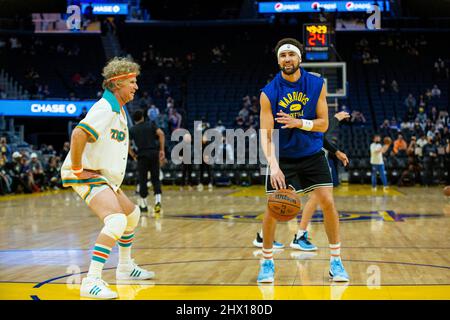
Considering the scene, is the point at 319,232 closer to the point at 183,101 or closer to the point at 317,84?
the point at 317,84

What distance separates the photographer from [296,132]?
6.12 meters

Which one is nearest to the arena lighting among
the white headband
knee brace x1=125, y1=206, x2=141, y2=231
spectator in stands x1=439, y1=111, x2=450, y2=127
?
spectator in stands x1=439, y1=111, x2=450, y2=127

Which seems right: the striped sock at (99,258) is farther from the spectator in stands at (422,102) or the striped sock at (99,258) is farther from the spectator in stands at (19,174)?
the spectator in stands at (422,102)

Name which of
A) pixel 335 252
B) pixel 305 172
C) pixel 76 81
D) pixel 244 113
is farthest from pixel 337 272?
pixel 76 81

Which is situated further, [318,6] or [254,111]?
[318,6]

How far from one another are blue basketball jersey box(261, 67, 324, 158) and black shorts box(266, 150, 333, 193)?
57 mm

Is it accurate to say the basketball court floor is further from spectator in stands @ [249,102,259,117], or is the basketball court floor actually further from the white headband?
spectator in stands @ [249,102,259,117]

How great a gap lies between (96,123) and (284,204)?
1.64 meters

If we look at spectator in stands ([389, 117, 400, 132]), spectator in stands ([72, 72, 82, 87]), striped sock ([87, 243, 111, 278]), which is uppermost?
spectator in stands ([72, 72, 82, 87])

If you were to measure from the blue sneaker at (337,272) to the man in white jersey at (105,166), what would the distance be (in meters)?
1.62

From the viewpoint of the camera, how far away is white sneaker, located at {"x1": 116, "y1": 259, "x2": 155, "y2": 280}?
6.14m

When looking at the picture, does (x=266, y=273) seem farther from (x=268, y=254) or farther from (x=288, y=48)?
(x=288, y=48)

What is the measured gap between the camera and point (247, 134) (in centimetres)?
2609
